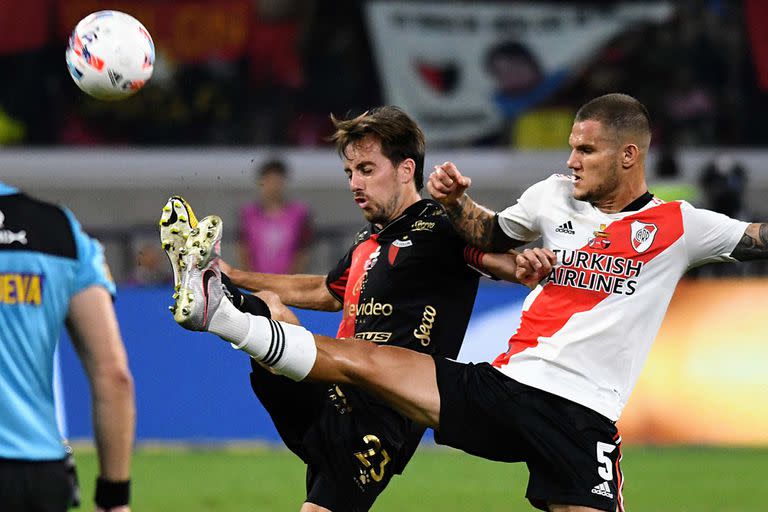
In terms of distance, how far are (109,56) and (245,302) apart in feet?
3.83

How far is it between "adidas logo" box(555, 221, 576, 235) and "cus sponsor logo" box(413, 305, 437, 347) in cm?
67

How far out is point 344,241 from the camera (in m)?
14.5

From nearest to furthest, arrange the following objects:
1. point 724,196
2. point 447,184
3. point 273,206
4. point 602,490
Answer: point 602,490 < point 447,184 < point 273,206 < point 724,196

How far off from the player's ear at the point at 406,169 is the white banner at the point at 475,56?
36.4ft

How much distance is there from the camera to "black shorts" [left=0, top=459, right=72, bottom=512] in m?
3.79

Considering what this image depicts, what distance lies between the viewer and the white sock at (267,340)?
5203 mm

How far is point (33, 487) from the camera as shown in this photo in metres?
3.82

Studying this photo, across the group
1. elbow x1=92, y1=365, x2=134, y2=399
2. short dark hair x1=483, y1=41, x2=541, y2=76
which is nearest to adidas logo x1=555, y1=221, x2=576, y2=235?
elbow x1=92, y1=365, x2=134, y2=399

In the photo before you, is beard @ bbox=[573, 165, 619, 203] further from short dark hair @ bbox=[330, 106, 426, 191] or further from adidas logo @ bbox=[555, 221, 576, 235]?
short dark hair @ bbox=[330, 106, 426, 191]

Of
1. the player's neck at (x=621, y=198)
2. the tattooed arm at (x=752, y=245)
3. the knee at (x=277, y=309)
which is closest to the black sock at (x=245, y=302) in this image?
the knee at (x=277, y=309)

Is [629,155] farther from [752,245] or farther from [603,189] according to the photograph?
[752,245]

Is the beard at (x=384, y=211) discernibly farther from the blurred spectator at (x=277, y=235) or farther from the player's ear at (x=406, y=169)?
the blurred spectator at (x=277, y=235)

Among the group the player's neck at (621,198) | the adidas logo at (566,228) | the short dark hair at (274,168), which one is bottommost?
the adidas logo at (566,228)

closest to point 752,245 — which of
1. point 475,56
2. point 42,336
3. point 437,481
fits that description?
point 42,336
